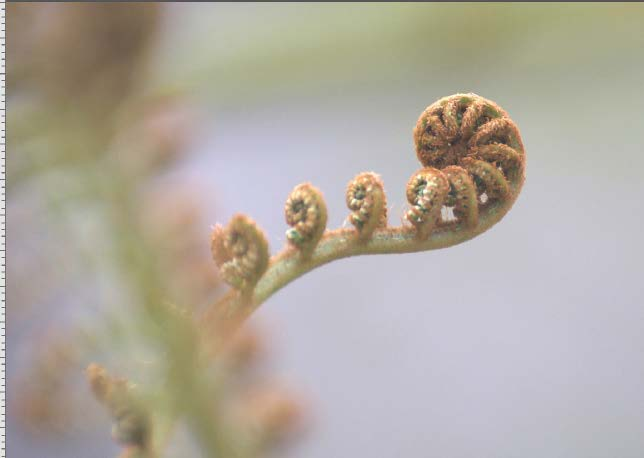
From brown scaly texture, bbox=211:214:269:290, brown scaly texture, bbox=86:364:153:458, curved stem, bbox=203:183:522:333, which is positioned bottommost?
brown scaly texture, bbox=86:364:153:458

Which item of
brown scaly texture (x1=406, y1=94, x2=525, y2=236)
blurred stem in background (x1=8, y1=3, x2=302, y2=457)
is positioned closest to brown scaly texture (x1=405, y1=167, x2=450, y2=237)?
brown scaly texture (x1=406, y1=94, x2=525, y2=236)

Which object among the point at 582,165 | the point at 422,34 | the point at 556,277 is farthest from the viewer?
the point at 422,34

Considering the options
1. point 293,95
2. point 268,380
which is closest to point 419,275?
point 293,95

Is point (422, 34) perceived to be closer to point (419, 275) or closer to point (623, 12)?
point (623, 12)

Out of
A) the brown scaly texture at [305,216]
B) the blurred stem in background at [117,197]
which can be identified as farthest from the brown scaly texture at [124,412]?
the brown scaly texture at [305,216]

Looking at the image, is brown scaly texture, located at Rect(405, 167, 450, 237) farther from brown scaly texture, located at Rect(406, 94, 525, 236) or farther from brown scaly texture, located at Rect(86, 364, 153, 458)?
brown scaly texture, located at Rect(86, 364, 153, 458)

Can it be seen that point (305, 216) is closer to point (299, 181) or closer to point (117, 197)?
point (117, 197)
